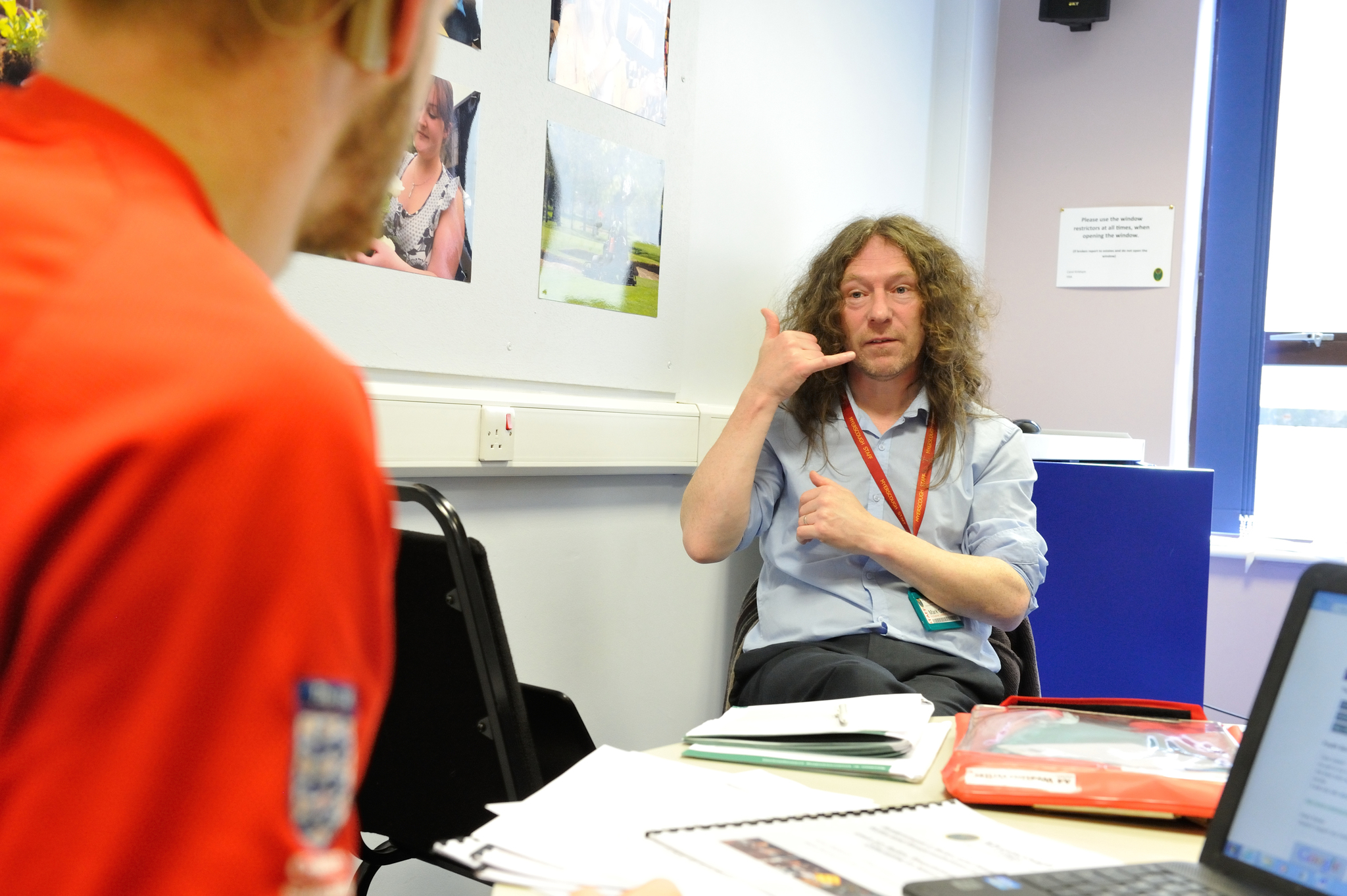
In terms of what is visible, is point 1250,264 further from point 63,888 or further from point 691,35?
point 63,888

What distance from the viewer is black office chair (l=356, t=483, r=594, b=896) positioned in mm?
1117

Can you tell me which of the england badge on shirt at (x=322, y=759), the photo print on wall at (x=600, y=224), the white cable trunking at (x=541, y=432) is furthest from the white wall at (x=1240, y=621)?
the england badge on shirt at (x=322, y=759)

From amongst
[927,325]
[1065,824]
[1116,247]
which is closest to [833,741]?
[1065,824]

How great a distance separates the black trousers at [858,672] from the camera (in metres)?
1.68

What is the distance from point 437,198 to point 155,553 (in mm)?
1419

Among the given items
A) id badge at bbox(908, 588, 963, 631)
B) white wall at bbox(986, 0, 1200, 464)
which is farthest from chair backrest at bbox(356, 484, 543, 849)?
white wall at bbox(986, 0, 1200, 464)

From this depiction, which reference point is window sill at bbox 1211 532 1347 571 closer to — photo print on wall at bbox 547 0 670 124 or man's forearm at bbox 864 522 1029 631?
man's forearm at bbox 864 522 1029 631

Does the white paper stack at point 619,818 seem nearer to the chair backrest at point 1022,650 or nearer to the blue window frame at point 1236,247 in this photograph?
the chair backrest at point 1022,650

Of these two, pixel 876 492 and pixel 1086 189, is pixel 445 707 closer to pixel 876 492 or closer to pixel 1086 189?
pixel 876 492

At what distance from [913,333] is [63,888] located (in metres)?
2.01

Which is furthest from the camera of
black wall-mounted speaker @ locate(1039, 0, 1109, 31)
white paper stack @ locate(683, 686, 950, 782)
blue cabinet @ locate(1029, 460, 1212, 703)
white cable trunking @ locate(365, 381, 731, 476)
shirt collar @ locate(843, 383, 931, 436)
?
black wall-mounted speaker @ locate(1039, 0, 1109, 31)

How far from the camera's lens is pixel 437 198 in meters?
1.61

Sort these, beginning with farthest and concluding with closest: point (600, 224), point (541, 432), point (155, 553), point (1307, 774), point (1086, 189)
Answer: point (1086, 189)
point (600, 224)
point (541, 432)
point (1307, 774)
point (155, 553)

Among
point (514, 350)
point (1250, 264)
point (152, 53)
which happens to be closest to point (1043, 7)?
point (1250, 264)
